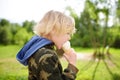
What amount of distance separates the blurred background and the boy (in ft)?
10.8

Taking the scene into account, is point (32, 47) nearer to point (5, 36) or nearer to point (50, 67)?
point (50, 67)

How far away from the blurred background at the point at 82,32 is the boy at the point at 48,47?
130 inches

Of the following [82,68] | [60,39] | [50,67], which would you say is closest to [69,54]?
[60,39]

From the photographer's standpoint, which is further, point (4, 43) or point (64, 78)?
point (4, 43)

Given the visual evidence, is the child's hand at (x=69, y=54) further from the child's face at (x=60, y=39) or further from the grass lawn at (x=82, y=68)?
the grass lawn at (x=82, y=68)

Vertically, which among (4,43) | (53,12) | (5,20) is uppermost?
(53,12)

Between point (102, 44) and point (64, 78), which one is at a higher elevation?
point (64, 78)

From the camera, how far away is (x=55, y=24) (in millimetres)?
1521

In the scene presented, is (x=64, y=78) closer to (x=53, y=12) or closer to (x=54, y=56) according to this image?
(x=54, y=56)

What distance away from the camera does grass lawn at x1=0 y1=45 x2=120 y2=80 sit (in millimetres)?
4824

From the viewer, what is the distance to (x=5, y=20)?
247 inches

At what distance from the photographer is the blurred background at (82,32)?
5.30m

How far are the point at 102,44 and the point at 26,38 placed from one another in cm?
175

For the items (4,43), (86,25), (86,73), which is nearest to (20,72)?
(86,73)
